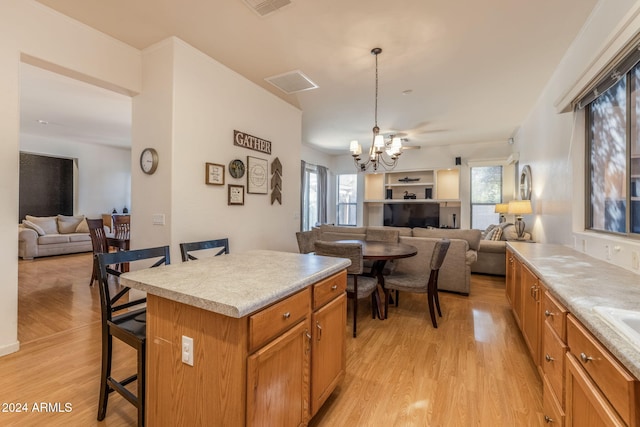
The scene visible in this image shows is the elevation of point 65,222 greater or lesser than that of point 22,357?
greater

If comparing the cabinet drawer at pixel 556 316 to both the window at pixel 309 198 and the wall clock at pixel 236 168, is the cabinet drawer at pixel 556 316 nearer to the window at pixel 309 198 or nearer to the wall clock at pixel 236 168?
the wall clock at pixel 236 168

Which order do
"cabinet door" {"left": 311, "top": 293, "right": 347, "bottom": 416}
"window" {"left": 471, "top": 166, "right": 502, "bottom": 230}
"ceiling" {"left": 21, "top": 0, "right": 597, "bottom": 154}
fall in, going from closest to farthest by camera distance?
"cabinet door" {"left": 311, "top": 293, "right": 347, "bottom": 416}, "ceiling" {"left": 21, "top": 0, "right": 597, "bottom": 154}, "window" {"left": 471, "top": 166, "right": 502, "bottom": 230}

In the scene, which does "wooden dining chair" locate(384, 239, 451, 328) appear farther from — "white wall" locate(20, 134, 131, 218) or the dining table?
"white wall" locate(20, 134, 131, 218)

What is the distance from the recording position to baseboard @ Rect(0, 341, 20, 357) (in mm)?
2208

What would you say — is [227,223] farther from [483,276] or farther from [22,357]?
[483,276]

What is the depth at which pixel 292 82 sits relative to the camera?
363 cm

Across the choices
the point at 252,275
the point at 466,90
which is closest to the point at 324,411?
the point at 252,275

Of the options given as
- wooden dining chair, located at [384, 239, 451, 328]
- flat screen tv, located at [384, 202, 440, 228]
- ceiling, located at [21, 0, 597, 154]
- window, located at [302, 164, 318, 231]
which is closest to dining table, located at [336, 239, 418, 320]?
wooden dining chair, located at [384, 239, 451, 328]

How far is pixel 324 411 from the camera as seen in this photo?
5.59 feet

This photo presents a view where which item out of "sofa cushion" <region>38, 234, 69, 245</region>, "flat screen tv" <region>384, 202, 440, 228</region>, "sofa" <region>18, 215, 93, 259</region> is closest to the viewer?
"sofa" <region>18, 215, 93, 259</region>

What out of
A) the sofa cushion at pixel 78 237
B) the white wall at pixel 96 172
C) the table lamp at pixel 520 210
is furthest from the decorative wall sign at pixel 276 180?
the white wall at pixel 96 172

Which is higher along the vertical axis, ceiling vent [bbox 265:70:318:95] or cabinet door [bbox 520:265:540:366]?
ceiling vent [bbox 265:70:318:95]

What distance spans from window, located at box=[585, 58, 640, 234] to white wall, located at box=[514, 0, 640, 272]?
0.29 ft

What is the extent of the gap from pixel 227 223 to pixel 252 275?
2.06m
